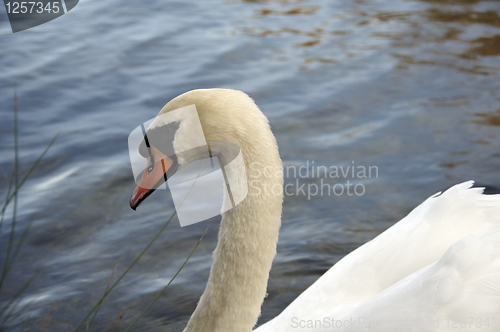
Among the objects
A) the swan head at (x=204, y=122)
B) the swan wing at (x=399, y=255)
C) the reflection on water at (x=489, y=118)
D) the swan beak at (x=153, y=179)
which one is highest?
the swan head at (x=204, y=122)

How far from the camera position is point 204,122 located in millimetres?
2389

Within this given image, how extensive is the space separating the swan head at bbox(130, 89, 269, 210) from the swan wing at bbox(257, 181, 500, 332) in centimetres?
81

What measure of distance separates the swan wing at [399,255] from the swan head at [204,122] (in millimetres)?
813

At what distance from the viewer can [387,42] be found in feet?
23.0

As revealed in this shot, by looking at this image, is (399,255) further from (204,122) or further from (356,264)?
(204,122)

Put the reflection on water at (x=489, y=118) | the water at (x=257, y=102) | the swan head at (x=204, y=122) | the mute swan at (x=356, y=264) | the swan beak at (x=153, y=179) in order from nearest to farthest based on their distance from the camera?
the mute swan at (x=356, y=264) < the swan head at (x=204, y=122) < the swan beak at (x=153, y=179) < the water at (x=257, y=102) < the reflection on water at (x=489, y=118)

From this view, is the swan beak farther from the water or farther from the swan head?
the water

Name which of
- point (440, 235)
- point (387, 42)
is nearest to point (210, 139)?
point (440, 235)

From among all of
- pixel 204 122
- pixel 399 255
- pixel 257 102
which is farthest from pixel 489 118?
pixel 204 122

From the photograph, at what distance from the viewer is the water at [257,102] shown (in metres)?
3.96

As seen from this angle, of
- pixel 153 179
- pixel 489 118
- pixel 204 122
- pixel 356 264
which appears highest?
pixel 204 122

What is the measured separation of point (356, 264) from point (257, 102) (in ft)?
11.2

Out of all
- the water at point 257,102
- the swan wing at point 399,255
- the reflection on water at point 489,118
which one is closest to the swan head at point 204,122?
the swan wing at point 399,255

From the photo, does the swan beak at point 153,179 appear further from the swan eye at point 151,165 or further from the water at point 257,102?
the water at point 257,102
